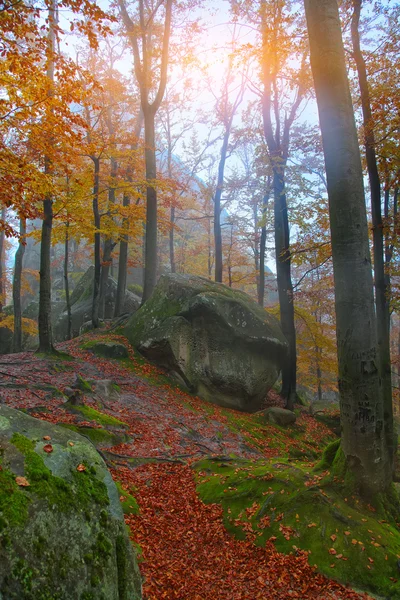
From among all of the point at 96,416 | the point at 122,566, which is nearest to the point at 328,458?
the point at 122,566

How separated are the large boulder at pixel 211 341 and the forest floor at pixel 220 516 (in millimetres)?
3299

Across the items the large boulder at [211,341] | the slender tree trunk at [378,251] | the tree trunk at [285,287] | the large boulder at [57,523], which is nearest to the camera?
the large boulder at [57,523]

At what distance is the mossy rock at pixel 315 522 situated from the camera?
11.7 ft

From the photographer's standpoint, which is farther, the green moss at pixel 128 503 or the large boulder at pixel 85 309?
the large boulder at pixel 85 309

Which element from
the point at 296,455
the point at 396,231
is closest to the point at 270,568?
the point at 296,455

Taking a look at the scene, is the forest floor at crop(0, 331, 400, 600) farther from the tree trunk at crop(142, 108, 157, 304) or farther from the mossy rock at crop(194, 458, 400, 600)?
the tree trunk at crop(142, 108, 157, 304)

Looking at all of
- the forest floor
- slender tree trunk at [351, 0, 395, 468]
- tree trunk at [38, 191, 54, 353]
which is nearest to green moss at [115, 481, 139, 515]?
the forest floor

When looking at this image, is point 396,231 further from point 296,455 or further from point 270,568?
point 270,568

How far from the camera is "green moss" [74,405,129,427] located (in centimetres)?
726

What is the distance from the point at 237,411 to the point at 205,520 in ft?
25.1

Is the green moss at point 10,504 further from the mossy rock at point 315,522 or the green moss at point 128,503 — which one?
the mossy rock at point 315,522

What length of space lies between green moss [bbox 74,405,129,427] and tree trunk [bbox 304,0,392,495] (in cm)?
454

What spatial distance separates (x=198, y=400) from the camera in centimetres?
1141

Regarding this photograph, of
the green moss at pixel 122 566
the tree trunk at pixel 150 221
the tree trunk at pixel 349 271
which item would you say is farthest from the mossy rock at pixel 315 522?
the tree trunk at pixel 150 221
